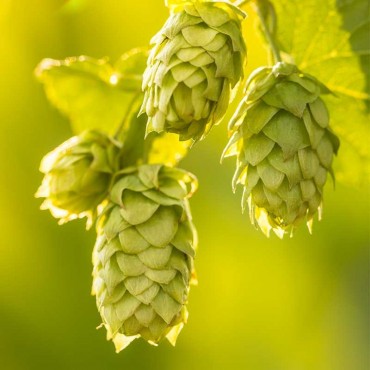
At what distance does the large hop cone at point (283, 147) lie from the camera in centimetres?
245

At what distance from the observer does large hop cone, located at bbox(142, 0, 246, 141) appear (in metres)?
2.36

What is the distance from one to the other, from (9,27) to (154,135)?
2135 millimetres

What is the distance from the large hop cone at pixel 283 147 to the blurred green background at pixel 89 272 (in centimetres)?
215

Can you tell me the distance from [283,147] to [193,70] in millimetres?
313

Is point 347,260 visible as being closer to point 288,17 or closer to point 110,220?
point 288,17

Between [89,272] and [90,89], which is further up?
[90,89]

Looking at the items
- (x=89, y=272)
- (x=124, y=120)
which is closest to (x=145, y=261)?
(x=124, y=120)

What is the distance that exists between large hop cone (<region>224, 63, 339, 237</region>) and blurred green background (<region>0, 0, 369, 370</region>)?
7.06ft

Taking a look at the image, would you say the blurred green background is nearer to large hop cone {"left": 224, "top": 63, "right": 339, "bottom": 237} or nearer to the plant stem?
the plant stem

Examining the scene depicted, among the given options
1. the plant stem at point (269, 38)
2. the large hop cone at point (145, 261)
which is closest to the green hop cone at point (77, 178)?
the large hop cone at point (145, 261)

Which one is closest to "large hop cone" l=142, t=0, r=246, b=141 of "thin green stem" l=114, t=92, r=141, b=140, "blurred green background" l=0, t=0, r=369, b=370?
"thin green stem" l=114, t=92, r=141, b=140

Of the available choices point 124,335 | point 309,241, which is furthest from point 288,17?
point 309,241

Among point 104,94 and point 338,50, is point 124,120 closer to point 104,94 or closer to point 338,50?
point 104,94

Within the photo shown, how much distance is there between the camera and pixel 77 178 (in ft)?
9.35
